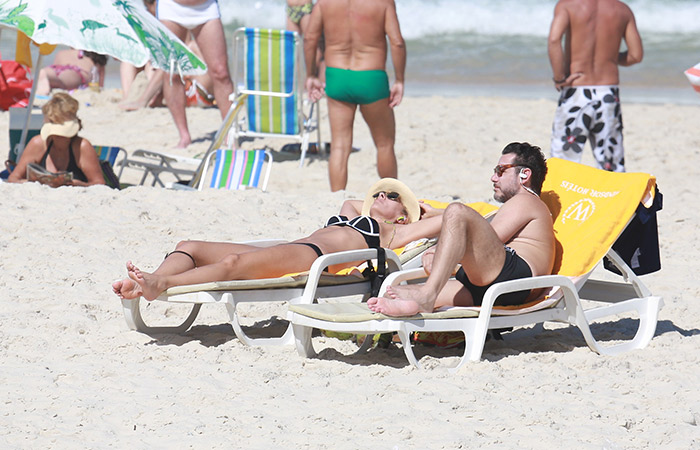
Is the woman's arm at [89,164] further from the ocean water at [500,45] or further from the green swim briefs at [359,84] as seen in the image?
the ocean water at [500,45]

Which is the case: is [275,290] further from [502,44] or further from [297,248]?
[502,44]

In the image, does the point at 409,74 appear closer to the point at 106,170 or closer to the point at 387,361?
the point at 106,170

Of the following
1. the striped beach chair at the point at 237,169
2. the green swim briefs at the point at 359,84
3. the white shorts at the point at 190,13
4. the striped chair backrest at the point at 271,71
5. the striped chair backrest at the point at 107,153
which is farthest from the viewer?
the striped chair backrest at the point at 271,71

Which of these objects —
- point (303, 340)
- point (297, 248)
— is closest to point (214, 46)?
point (297, 248)

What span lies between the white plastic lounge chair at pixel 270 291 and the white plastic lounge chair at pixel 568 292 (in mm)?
216

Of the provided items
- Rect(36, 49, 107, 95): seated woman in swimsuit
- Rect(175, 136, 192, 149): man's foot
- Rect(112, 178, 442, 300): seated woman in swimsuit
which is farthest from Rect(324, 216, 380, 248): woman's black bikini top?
Rect(36, 49, 107, 95): seated woman in swimsuit

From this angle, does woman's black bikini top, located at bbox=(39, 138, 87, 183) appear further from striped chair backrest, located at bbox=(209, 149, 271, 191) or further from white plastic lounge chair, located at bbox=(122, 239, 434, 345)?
white plastic lounge chair, located at bbox=(122, 239, 434, 345)

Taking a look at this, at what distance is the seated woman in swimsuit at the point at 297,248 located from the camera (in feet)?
12.8

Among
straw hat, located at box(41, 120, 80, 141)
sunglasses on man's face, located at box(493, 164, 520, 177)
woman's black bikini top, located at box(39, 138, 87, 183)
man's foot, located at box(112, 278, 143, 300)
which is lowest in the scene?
woman's black bikini top, located at box(39, 138, 87, 183)

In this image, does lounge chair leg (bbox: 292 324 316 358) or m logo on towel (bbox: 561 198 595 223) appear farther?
m logo on towel (bbox: 561 198 595 223)

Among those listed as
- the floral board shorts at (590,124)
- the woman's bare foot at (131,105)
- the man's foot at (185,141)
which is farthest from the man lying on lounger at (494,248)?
the woman's bare foot at (131,105)

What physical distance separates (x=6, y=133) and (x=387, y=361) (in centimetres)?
685

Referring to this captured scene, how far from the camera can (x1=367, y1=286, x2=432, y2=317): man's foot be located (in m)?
3.54

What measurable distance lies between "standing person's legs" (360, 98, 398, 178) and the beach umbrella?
59.3 inches
